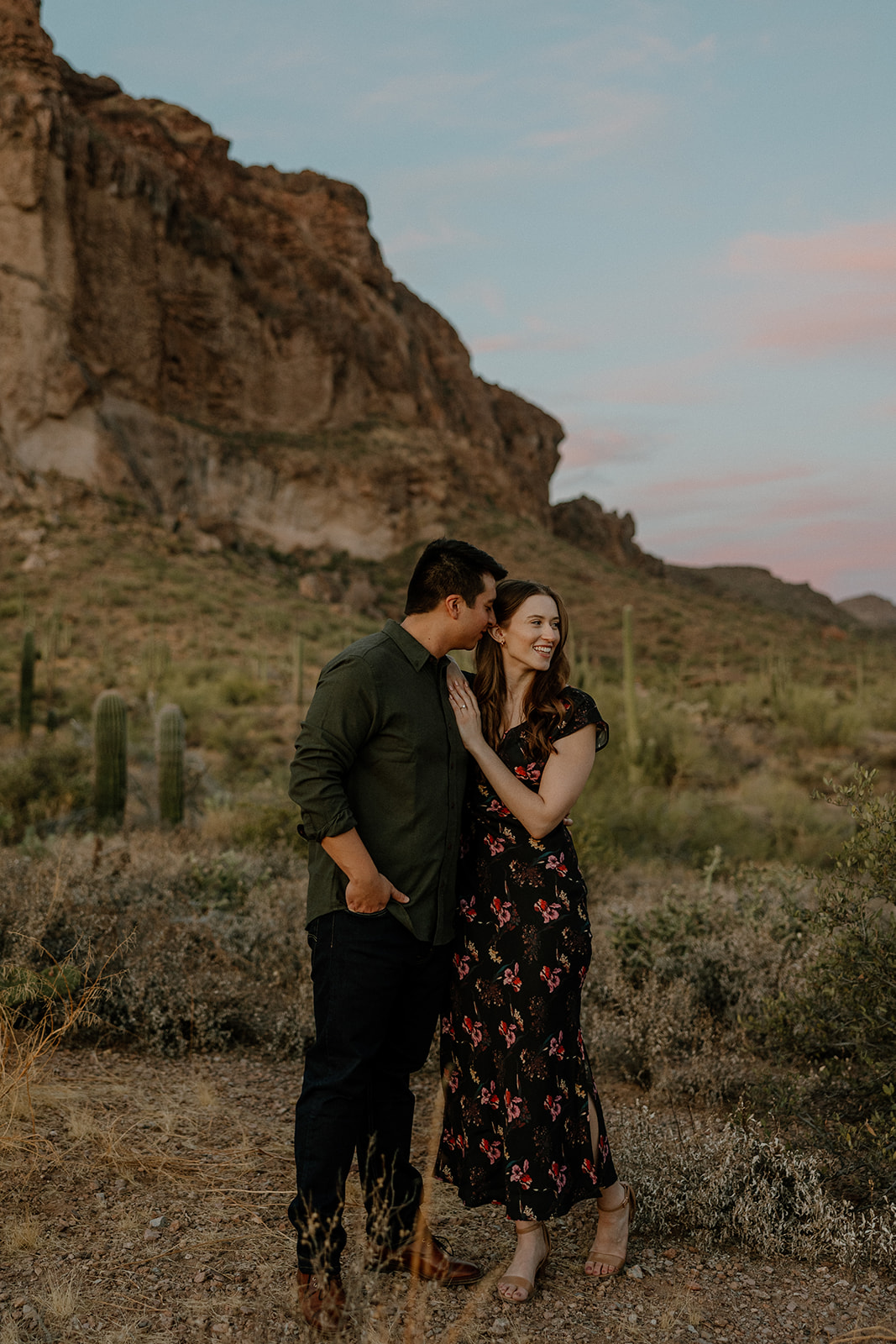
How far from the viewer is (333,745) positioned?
8.97 ft

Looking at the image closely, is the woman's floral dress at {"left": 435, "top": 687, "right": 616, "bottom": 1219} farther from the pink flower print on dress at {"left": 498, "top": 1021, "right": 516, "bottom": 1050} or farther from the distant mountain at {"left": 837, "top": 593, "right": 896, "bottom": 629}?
the distant mountain at {"left": 837, "top": 593, "right": 896, "bottom": 629}

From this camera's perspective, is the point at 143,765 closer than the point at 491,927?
No

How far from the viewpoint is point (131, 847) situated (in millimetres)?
7793

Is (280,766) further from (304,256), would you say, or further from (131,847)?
(304,256)

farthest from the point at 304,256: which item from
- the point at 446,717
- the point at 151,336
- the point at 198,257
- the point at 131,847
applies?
the point at 446,717

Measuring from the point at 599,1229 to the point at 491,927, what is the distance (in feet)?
3.38

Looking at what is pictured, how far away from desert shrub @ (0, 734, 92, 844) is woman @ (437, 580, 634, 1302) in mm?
7119

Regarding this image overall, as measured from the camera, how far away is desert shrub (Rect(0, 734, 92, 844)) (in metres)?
10.2

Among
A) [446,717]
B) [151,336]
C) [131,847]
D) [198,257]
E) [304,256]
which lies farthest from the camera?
[304,256]

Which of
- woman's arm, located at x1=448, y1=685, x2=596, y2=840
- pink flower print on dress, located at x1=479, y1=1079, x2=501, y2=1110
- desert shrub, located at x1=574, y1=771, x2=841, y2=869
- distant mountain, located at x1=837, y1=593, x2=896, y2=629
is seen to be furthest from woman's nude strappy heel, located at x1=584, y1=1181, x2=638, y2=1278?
distant mountain, located at x1=837, y1=593, x2=896, y2=629

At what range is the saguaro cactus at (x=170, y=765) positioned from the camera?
10.2 metres

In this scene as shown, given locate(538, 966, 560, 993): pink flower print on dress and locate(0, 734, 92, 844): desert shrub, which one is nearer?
locate(538, 966, 560, 993): pink flower print on dress

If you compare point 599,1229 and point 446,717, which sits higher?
point 446,717

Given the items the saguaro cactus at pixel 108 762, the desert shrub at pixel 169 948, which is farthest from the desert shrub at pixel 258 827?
the desert shrub at pixel 169 948
